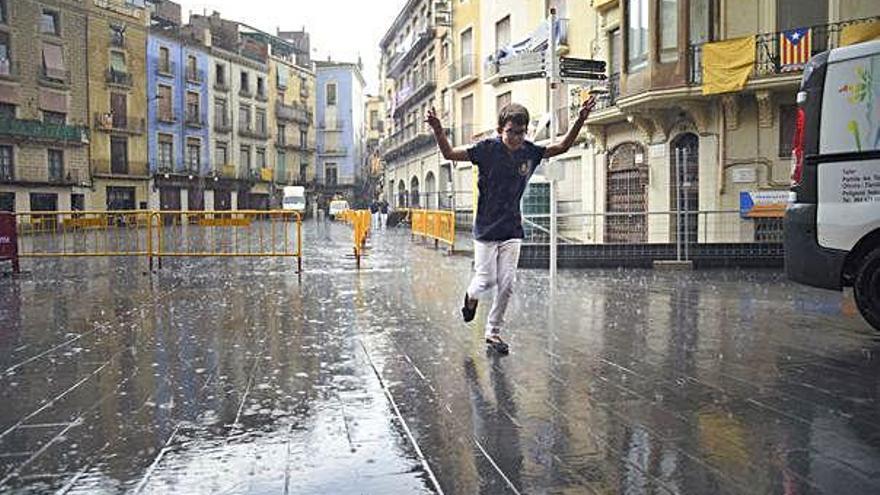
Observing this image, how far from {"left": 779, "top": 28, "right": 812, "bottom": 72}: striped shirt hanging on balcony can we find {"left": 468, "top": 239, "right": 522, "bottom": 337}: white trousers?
44.3 feet

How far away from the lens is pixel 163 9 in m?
59.8

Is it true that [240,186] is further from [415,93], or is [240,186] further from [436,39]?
[436,39]

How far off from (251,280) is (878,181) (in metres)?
8.80

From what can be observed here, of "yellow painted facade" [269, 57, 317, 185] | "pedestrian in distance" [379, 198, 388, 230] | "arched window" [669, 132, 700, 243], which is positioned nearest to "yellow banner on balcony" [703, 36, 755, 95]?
"arched window" [669, 132, 700, 243]

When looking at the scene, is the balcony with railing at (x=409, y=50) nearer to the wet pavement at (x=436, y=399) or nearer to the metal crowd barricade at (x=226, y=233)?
the metal crowd barricade at (x=226, y=233)

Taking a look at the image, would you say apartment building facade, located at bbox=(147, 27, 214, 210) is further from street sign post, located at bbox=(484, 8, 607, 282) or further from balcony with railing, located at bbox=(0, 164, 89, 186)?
street sign post, located at bbox=(484, 8, 607, 282)

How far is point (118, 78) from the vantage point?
5219 centimetres

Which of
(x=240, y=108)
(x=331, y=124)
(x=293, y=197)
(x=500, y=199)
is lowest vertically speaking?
(x=500, y=199)

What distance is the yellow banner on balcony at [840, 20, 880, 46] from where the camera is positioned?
15.4 meters

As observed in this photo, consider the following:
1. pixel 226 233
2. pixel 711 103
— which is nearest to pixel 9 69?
pixel 226 233

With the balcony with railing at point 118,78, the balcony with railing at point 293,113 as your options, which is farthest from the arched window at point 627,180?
the balcony with railing at point 293,113

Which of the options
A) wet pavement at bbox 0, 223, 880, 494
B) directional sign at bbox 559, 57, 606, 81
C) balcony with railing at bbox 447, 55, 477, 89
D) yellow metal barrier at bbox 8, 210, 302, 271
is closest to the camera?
wet pavement at bbox 0, 223, 880, 494

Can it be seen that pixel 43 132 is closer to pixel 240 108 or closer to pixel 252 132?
pixel 240 108

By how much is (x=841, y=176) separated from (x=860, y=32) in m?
11.7
